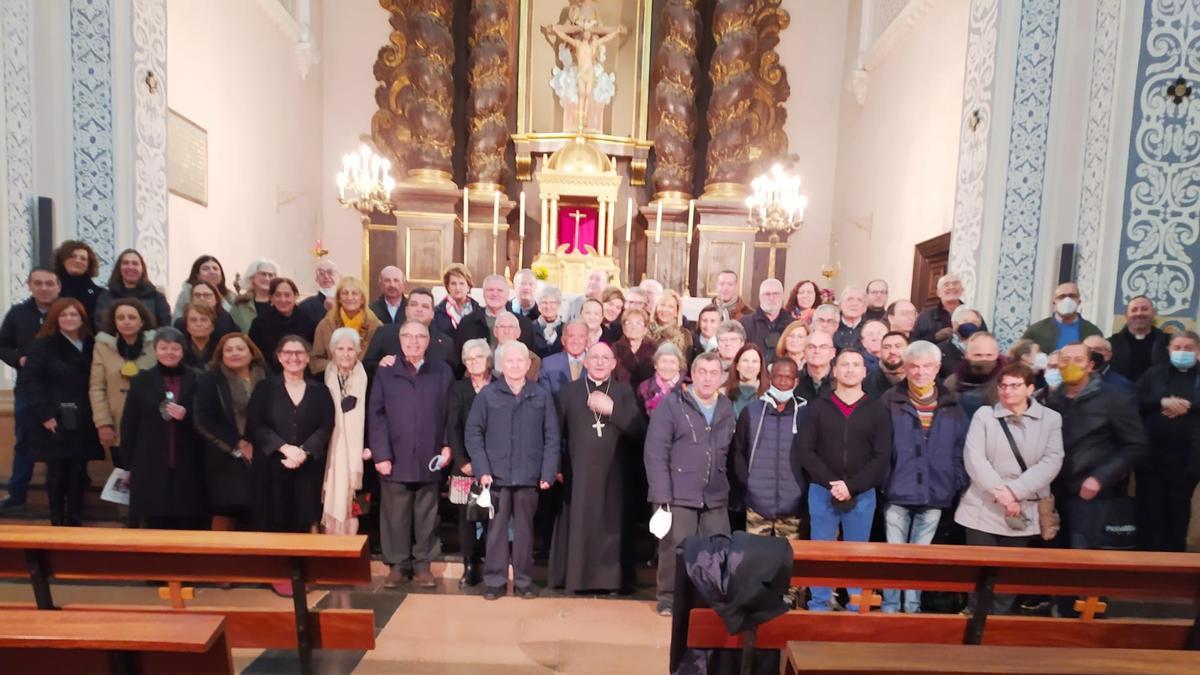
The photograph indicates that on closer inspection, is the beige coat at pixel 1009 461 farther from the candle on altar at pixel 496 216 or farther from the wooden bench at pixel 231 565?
the candle on altar at pixel 496 216

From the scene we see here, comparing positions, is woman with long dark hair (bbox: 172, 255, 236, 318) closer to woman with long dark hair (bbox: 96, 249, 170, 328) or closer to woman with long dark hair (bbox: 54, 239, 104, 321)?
woman with long dark hair (bbox: 96, 249, 170, 328)

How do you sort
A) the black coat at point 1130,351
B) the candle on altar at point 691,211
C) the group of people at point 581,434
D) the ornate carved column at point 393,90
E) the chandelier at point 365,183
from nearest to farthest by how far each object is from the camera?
the group of people at point 581,434 → the black coat at point 1130,351 → the chandelier at point 365,183 → the candle on altar at point 691,211 → the ornate carved column at point 393,90

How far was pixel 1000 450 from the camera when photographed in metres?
3.03

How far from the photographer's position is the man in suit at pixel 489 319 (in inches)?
173

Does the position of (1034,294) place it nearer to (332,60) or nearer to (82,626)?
(82,626)

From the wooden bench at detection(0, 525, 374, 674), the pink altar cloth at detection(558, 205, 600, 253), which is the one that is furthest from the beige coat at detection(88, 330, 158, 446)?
the pink altar cloth at detection(558, 205, 600, 253)

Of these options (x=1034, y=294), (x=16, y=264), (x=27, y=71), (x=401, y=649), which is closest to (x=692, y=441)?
(x=401, y=649)

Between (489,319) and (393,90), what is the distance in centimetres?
745

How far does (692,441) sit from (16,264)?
5.06 meters

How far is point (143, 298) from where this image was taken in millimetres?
4031

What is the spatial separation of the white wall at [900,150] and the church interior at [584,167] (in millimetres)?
48

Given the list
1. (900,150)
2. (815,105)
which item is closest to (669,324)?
(900,150)

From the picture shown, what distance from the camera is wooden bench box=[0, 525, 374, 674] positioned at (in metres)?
2.18

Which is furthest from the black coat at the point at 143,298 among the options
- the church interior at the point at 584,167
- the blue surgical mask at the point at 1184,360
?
the blue surgical mask at the point at 1184,360
